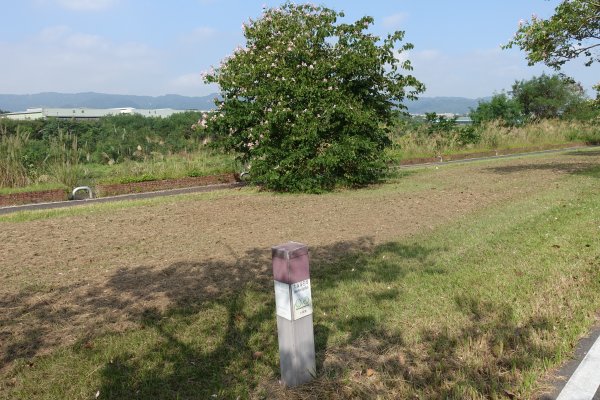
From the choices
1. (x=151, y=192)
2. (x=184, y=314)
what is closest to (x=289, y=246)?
(x=184, y=314)

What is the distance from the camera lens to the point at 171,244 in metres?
7.71

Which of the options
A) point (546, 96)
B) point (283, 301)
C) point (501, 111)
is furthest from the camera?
point (546, 96)

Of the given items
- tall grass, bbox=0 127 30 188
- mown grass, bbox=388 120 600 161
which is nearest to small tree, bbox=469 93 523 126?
mown grass, bbox=388 120 600 161

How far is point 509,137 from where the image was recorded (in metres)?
30.8

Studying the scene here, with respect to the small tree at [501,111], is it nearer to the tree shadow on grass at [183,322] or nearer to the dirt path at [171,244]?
the dirt path at [171,244]

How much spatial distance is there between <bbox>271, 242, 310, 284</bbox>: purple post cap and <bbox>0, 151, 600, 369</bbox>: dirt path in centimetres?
204

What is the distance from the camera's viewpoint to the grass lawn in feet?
11.3

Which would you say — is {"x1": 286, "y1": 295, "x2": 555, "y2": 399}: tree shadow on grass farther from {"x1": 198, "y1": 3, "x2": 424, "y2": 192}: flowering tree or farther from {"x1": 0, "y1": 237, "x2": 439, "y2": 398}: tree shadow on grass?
{"x1": 198, "y1": 3, "x2": 424, "y2": 192}: flowering tree

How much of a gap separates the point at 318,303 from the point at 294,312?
170 cm

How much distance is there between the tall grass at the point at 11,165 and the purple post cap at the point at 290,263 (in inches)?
603

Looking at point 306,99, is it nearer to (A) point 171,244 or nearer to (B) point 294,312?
(A) point 171,244

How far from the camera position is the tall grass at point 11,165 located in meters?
15.7

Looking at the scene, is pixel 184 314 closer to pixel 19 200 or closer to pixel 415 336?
pixel 415 336

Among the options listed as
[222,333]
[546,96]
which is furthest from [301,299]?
[546,96]
